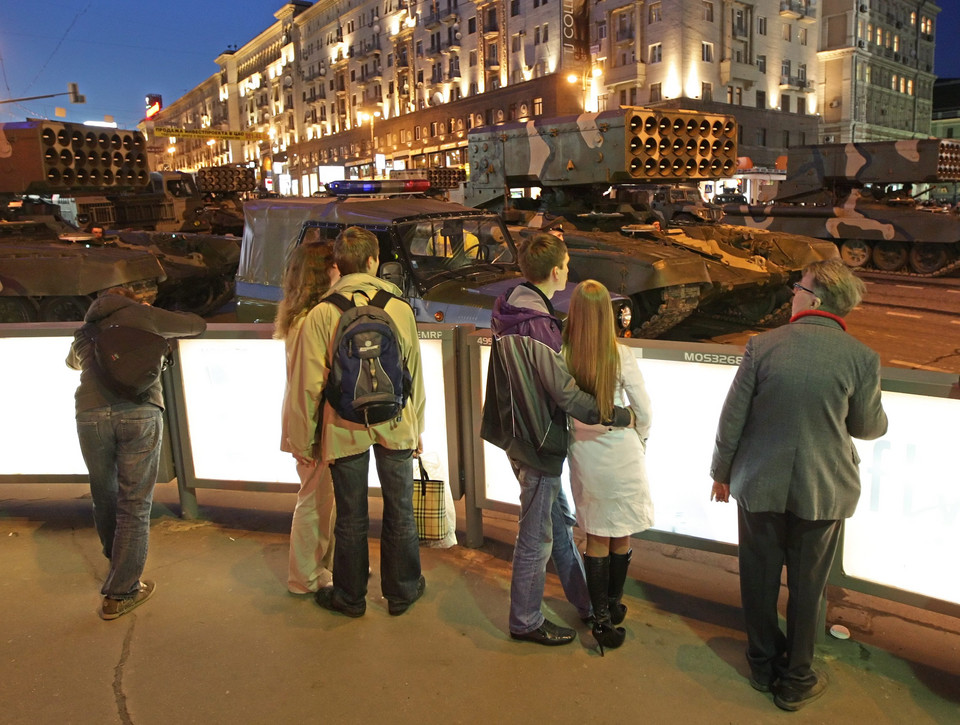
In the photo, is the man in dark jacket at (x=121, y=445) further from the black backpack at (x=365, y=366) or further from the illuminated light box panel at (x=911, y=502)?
the illuminated light box panel at (x=911, y=502)

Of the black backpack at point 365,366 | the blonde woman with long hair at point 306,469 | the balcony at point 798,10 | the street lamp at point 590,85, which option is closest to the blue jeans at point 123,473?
the blonde woman with long hair at point 306,469

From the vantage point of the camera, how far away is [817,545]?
3238mm

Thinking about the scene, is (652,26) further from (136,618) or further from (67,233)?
(136,618)

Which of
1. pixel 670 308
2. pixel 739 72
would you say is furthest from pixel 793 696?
pixel 739 72

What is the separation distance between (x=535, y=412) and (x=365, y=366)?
2.65 ft

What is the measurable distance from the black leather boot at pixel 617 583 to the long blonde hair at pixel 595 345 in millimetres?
798

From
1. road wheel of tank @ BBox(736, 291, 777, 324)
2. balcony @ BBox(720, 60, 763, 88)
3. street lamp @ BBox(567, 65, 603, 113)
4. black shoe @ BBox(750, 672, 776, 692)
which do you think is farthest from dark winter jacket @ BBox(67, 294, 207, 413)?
balcony @ BBox(720, 60, 763, 88)

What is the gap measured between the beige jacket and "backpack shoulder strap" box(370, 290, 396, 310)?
20 millimetres

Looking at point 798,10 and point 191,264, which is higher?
point 798,10

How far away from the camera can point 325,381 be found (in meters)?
3.84

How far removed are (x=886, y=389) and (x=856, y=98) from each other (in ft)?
198

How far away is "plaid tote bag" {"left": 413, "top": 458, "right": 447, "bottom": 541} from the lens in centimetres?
430

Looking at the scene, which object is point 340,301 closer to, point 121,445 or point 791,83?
point 121,445

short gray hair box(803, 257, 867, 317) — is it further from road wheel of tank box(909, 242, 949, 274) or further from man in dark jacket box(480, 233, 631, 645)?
road wheel of tank box(909, 242, 949, 274)
